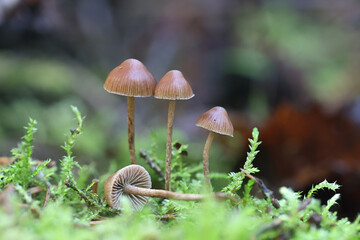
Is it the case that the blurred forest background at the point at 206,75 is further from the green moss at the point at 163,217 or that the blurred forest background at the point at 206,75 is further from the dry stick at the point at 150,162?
the green moss at the point at 163,217

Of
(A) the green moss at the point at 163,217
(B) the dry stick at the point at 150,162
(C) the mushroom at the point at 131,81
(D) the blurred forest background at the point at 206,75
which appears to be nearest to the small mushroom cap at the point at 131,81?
(C) the mushroom at the point at 131,81

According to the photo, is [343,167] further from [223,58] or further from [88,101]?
[223,58]

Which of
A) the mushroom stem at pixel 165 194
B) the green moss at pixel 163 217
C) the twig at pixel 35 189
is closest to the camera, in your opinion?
the green moss at pixel 163 217

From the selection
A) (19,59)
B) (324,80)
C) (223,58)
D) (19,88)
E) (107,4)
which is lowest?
(19,88)

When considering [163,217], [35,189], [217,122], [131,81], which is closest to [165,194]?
[163,217]

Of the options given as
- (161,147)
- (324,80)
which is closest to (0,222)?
(161,147)
